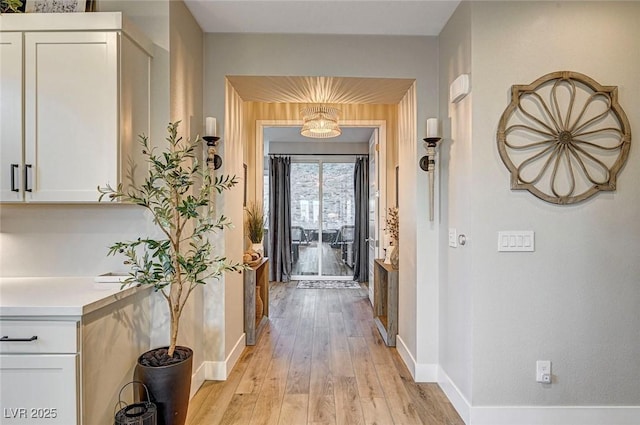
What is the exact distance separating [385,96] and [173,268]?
230cm

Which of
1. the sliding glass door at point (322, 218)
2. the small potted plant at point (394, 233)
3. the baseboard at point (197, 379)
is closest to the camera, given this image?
the baseboard at point (197, 379)

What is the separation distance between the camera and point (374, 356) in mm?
3398

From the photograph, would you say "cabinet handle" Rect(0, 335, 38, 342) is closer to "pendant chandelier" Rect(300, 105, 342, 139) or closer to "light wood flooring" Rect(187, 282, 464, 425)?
"light wood flooring" Rect(187, 282, 464, 425)

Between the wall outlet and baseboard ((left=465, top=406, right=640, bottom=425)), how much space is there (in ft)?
0.58

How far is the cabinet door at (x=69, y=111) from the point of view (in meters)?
1.96

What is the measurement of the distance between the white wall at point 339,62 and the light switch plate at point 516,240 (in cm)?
72

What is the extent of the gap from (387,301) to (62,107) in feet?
10.4

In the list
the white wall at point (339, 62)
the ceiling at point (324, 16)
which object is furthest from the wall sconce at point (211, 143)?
the ceiling at point (324, 16)

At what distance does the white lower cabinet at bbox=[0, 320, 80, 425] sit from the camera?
157 cm

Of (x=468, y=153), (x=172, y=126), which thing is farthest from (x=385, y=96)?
(x=172, y=126)

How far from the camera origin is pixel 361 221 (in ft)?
23.8

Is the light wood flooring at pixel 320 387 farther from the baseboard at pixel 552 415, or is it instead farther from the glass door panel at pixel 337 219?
the glass door panel at pixel 337 219

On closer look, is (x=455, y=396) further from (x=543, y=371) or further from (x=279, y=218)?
(x=279, y=218)

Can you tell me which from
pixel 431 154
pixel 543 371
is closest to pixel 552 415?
pixel 543 371
